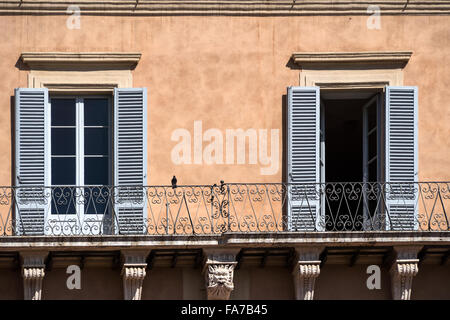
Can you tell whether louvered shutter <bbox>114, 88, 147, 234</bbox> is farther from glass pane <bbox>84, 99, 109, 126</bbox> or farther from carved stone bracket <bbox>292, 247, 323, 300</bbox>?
carved stone bracket <bbox>292, 247, 323, 300</bbox>

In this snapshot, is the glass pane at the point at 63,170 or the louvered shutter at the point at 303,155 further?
the glass pane at the point at 63,170

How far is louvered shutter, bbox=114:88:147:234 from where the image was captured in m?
25.0

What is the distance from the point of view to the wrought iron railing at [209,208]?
24.9 metres

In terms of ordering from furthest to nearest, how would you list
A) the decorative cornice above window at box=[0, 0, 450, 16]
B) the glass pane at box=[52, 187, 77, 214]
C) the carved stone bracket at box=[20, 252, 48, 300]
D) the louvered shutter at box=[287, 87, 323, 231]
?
the decorative cornice above window at box=[0, 0, 450, 16], the glass pane at box=[52, 187, 77, 214], the louvered shutter at box=[287, 87, 323, 231], the carved stone bracket at box=[20, 252, 48, 300]

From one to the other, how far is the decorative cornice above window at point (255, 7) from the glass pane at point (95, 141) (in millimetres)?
1646

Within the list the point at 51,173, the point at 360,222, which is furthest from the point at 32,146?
the point at 360,222

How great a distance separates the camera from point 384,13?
84.9 feet

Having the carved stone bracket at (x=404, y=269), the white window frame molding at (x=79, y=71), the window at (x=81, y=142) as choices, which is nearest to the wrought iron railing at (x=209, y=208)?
the window at (x=81, y=142)

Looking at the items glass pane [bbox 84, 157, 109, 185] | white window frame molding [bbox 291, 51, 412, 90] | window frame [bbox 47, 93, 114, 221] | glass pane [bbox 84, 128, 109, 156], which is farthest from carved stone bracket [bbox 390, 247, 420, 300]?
glass pane [bbox 84, 128, 109, 156]

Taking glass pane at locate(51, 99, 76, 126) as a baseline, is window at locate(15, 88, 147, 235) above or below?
below

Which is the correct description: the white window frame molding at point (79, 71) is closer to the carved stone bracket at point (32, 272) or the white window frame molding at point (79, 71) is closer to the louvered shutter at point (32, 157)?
the louvered shutter at point (32, 157)

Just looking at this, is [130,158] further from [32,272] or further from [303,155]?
[303,155]

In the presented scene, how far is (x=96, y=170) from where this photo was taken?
25625mm

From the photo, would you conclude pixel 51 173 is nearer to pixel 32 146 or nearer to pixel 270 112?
pixel 32 146
